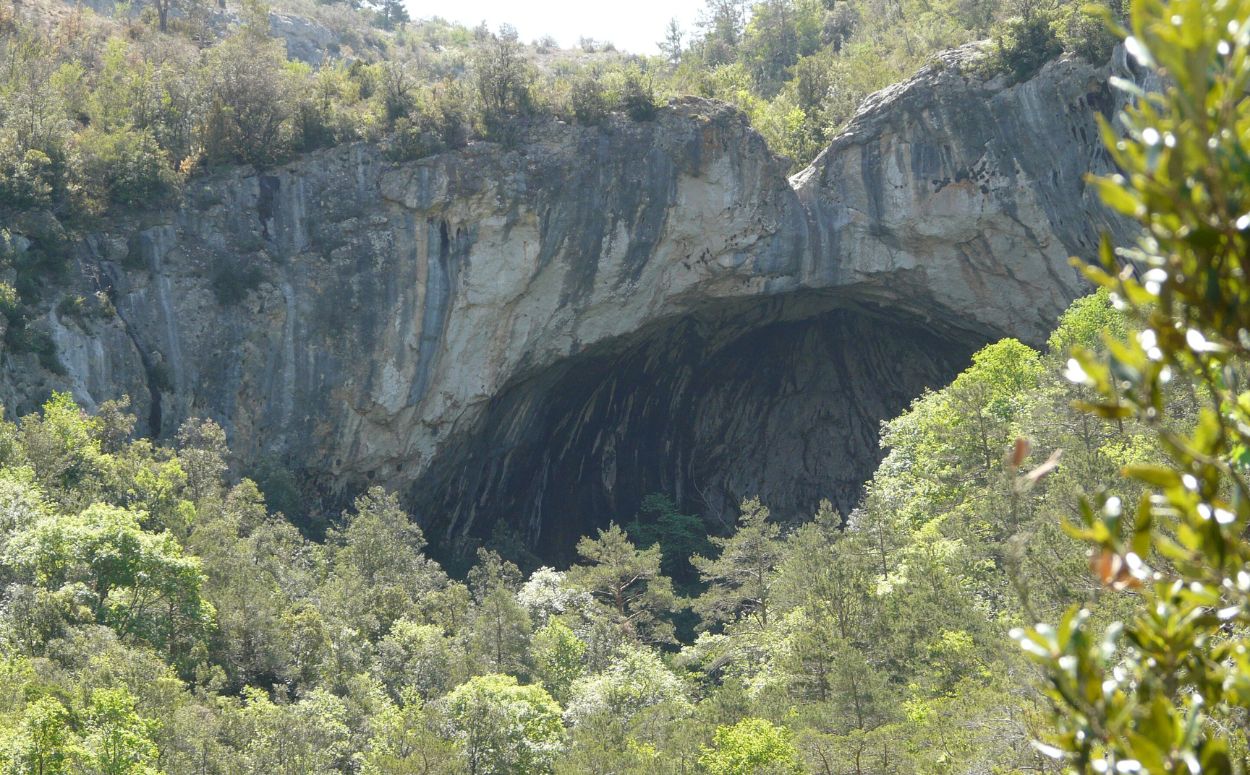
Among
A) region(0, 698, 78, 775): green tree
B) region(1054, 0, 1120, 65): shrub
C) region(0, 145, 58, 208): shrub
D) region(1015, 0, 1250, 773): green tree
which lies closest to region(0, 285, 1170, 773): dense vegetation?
region(0, 698, 78, 775): green tree

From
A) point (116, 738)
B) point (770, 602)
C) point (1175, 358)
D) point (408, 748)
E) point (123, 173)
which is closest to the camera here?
point (1175, 358)

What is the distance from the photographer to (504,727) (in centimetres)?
2098

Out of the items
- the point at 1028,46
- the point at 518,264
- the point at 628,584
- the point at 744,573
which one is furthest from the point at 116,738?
the point at 1028,46

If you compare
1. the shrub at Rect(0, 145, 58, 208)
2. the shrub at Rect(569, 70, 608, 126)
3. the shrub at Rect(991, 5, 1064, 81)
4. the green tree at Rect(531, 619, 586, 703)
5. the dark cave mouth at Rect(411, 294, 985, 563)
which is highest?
the shrub at Rect(991, 5, 1064, 81)

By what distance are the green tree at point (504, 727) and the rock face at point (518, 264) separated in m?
14.7

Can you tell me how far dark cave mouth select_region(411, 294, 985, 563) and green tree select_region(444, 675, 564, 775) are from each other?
17104 millimetres

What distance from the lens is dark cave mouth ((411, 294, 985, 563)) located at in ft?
137

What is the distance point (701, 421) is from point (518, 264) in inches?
580

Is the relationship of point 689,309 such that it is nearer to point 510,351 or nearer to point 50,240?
point 510,351

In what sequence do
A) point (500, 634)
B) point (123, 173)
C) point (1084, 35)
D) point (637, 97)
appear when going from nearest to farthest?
point (500, 634), point (123, 173), point (1084, 35), point (637, 97)

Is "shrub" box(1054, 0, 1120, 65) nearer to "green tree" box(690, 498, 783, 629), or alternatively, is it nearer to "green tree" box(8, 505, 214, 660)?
"green tree" box(690, 498, 783, 629)

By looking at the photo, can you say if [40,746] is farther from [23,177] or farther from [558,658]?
[23,177]

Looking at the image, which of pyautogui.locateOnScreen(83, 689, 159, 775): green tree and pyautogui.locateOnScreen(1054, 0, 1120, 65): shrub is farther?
pyautogui.locateOnScreen(1054, 0, 1120, 65): shrub

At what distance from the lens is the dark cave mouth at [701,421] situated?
41625 mm
